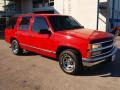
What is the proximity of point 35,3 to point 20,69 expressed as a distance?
23.6m

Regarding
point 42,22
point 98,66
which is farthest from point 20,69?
point 98,66

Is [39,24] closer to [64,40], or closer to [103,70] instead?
[64,40]

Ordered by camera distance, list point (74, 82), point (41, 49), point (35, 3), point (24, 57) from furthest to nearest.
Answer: point (35, 3)
point (24, 57)
point (41, 49)
point (74, 82)

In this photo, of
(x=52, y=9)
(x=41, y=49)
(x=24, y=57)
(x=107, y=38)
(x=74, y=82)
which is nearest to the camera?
(x=74, y=82)

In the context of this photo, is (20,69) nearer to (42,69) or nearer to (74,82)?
(42,69)

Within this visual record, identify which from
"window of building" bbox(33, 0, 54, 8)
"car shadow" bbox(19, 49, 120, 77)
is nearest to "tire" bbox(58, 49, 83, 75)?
"car shadow" bbox(19, 49, 120, 77)

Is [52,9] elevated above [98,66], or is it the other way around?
[52,9]

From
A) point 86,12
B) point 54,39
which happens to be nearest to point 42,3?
point 86,12

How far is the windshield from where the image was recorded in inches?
312

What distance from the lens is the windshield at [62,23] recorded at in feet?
26.0

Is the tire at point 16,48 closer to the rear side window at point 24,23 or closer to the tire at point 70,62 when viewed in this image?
the rear side window at point 24,23

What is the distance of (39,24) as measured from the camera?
836 cm

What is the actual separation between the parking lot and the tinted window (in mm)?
1352

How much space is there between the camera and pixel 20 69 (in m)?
7.77
